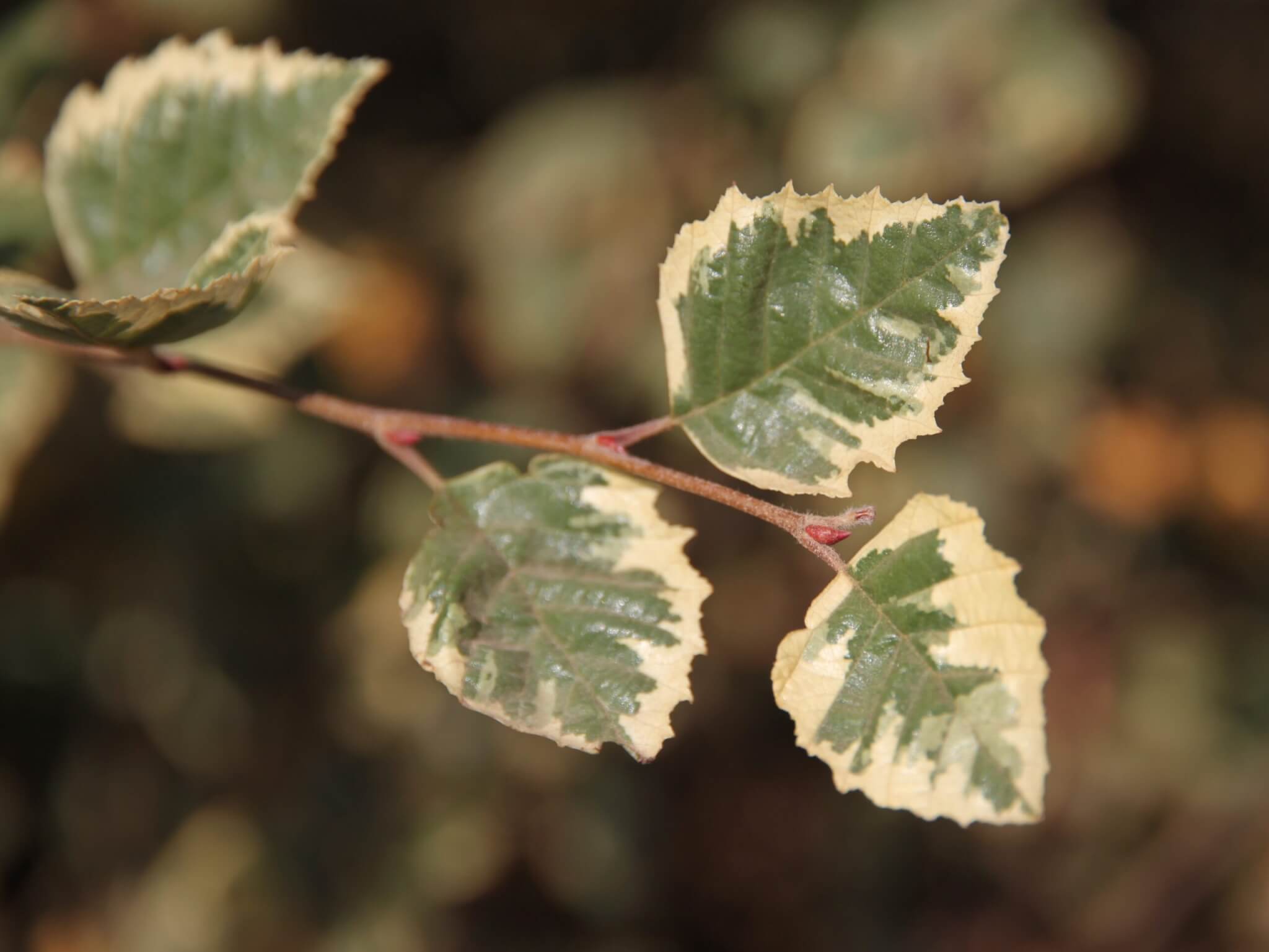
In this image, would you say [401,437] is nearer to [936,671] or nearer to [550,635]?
[550,635]

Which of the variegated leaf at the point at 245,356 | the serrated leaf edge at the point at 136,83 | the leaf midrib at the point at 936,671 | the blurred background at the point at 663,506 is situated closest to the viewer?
the leaf midrib at the point at 936,671

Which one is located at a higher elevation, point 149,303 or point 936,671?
point 149,303

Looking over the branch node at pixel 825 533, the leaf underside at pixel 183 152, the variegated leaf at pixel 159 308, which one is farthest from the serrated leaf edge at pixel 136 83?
the branch node at pixel 825 533

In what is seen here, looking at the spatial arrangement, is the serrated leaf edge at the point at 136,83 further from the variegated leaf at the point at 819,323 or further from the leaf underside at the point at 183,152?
the variegated leaf at the point at 819,323

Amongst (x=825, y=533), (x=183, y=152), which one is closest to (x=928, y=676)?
(x=825, y=533)

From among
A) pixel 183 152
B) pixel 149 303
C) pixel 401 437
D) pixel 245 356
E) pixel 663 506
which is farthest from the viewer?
pixel 663 506

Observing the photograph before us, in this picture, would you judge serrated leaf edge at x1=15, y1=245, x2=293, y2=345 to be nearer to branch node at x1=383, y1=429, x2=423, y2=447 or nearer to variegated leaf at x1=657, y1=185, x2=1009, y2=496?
branch node at x1=383, y1=429, x2=423, y2=447

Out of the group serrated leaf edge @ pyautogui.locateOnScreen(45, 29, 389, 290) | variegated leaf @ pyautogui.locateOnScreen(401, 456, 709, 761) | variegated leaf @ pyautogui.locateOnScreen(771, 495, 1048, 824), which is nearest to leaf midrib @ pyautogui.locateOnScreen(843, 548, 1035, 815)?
variegated leaf @ pyautogui.locateOnScreen(771, 495, 1048, 824)
